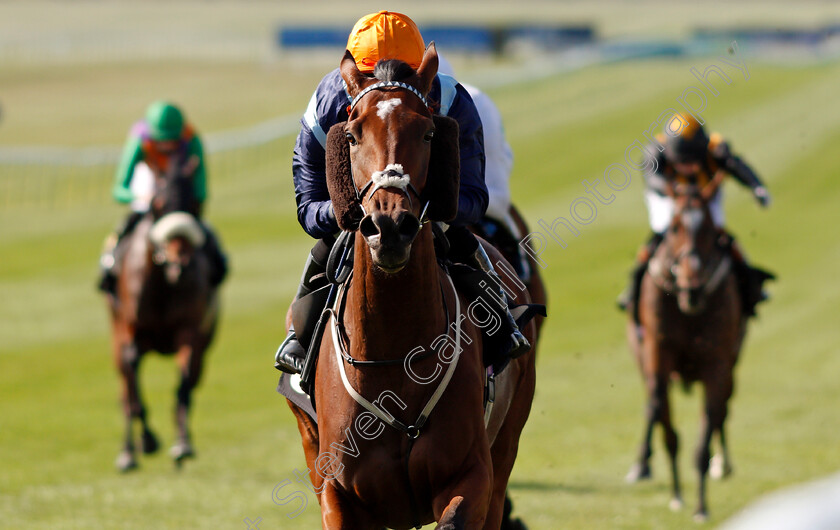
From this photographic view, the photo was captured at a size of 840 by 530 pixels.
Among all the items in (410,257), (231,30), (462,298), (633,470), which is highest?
(410,257)

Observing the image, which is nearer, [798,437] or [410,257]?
[410,257]

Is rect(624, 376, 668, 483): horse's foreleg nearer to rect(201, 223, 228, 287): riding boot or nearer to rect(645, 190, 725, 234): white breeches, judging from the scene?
→ rect(645, 190, 725, 234): white breeches

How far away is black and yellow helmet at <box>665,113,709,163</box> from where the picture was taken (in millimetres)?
9398

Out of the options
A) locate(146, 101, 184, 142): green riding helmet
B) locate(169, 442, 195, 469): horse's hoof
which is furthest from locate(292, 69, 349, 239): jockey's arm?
locate(146, 101, 184, 142): green riding helmet

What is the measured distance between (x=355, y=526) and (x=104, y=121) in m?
34.8

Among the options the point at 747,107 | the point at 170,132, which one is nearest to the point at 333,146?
the point at 170,132

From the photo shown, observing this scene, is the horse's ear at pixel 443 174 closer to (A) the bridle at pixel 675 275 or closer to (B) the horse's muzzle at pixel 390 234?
(B) the horse's muzzle at pixel 390 234

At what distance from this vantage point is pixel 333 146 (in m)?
4.08

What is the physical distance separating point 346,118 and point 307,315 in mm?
836

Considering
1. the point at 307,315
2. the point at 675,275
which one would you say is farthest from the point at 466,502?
the point at 675,275

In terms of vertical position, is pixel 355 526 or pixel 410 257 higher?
pixel 410 257

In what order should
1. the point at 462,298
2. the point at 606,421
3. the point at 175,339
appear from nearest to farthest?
the point at 462,298 → the point at 175,339 → the point at 606,421

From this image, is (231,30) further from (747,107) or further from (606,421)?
(606,421)

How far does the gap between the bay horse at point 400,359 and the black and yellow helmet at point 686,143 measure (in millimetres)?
5138
